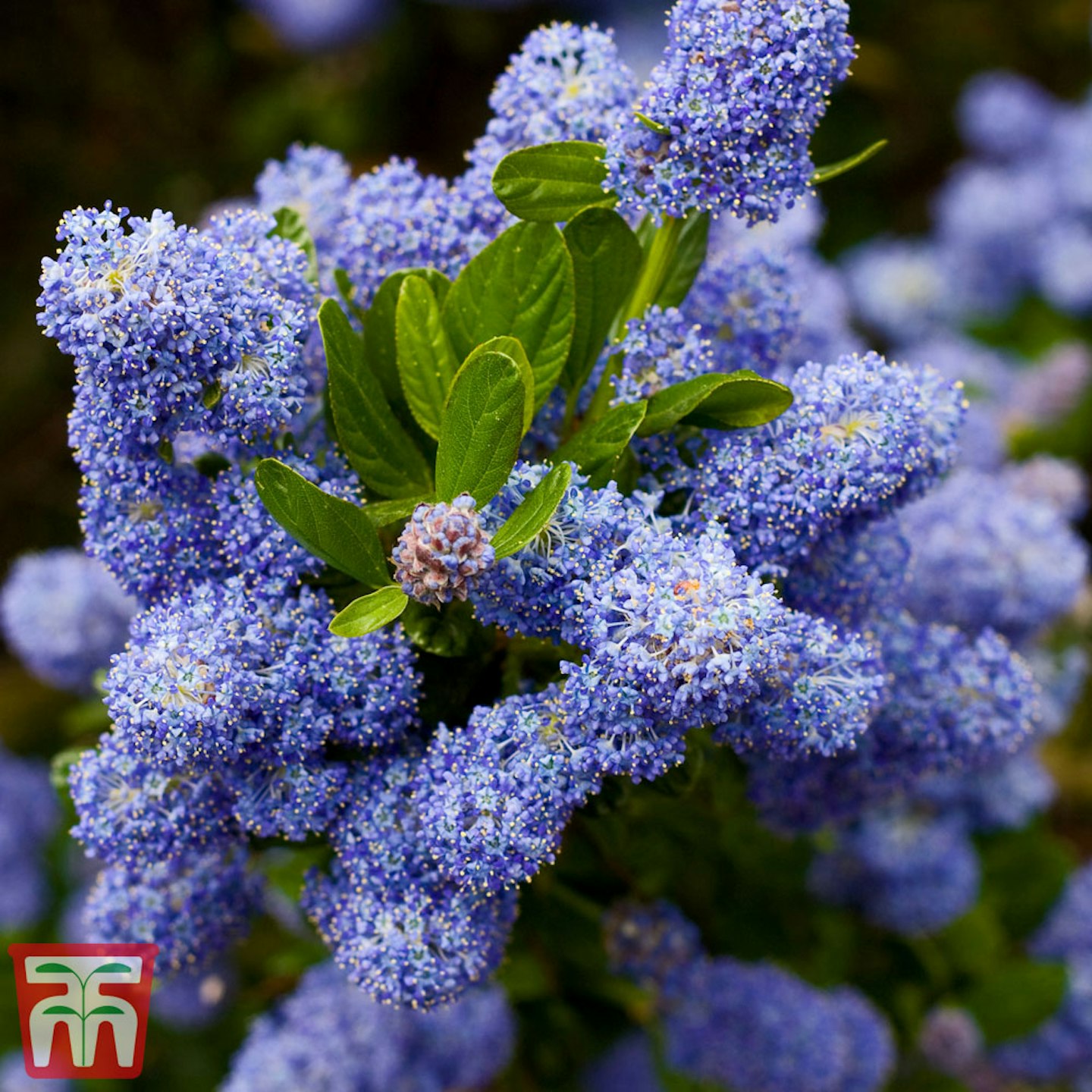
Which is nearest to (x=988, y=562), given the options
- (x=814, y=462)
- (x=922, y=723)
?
(x=922, y=723)

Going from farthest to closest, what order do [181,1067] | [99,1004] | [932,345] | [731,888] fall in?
1. [932,345]
2. [181,1067]
3. [731,888]
4. [99,1004]

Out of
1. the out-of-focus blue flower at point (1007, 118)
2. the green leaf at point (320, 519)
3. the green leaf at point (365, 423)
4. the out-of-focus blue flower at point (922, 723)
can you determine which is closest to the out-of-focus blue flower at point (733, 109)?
the green leaf at point (365, 423)

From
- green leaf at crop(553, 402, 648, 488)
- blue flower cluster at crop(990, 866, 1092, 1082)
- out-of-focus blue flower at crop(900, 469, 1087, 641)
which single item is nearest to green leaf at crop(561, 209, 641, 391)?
green leaf at crop(553, 402, 648, 488)

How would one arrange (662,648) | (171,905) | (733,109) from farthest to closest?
1. (171,905)
2. (733,109)
3. (662,648)

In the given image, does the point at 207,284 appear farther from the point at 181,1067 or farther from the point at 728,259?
the point at 181,1067

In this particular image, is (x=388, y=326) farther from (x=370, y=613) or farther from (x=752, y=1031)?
(x=752, y=1031)

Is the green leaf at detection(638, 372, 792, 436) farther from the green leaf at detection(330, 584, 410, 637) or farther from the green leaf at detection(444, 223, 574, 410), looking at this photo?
the green leaf at detection(330, 584, 410, 637)

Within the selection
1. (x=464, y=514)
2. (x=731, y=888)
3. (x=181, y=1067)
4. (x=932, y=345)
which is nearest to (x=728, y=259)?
(x=464, y=514)
